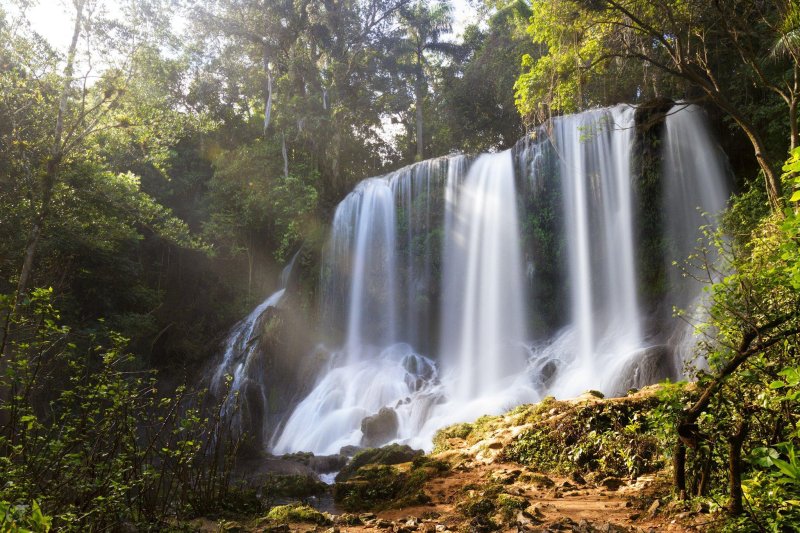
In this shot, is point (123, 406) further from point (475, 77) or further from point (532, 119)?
point (475, 77)

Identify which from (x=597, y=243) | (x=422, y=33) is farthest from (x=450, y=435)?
(x=422, y=33)

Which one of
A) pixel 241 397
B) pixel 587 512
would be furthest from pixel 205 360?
pixel 587 512

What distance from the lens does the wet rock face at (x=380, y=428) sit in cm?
1175

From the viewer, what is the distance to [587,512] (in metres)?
3.99

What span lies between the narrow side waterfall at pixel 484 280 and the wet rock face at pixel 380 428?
283 cm

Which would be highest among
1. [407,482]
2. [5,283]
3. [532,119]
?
[532,119]

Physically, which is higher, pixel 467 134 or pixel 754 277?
pixel 467 134

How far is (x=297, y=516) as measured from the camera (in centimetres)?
488

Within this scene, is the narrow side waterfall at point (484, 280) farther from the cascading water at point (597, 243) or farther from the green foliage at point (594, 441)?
the green foliage at point (594, 441)

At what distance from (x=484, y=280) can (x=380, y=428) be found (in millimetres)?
6657

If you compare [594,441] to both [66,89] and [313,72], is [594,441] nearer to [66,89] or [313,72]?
[66,89]

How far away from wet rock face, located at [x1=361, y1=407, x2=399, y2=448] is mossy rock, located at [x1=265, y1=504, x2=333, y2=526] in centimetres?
684

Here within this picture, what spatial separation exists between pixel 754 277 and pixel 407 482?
4.65 meters

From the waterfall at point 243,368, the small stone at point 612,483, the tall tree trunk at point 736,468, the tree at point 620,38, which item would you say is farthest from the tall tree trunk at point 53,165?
the tall tree trunk at point 736,468
